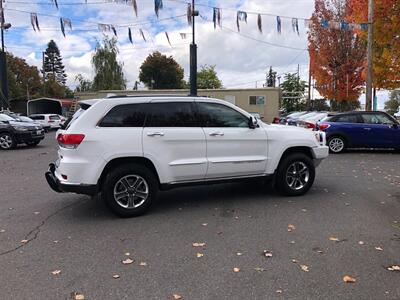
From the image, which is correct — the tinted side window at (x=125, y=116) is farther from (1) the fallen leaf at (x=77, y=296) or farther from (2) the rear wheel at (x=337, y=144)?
(2) the rear wheel at (x=337, y=144)

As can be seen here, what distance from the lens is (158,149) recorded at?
627 cm

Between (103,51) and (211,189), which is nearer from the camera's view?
(211,189)

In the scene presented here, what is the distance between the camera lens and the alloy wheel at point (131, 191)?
6.13 m

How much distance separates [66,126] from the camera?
248 inches

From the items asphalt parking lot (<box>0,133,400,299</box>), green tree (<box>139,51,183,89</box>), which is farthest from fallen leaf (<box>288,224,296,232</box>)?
green tree (<box>139,51,183,89</box>)

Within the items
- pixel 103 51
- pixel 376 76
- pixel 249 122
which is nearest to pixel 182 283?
pixel 249 122

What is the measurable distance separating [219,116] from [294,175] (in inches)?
69.3

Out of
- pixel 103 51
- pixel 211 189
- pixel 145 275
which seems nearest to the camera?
pixel 145 275

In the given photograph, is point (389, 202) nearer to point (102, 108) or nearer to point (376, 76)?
point (102, 108)

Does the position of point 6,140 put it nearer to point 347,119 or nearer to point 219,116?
point 219,116

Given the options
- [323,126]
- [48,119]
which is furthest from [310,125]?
[48,119]

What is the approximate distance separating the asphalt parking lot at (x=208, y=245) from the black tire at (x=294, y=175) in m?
0.17

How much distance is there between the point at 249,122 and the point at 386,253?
309 centimetres

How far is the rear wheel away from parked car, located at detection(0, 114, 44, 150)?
37.7 ft
